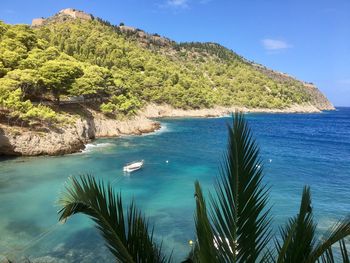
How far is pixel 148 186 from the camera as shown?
26.3m

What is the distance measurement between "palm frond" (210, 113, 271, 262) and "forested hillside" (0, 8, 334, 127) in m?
34.0

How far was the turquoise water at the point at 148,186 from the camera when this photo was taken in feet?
52.2

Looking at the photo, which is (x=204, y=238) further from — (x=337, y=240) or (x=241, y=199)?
(x=337, y=240)

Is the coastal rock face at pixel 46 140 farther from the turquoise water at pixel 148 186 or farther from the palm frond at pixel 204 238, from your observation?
the palm frond at pixel 204 238

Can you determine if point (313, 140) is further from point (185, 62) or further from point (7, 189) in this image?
point (185, 62)

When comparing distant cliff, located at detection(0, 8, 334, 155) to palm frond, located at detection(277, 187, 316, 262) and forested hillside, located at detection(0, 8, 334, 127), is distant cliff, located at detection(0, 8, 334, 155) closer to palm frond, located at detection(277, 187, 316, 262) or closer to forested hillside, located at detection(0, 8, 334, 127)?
forested hillside, located at detection(0, 8, 334, 127)

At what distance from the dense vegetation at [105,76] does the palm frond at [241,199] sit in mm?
34052

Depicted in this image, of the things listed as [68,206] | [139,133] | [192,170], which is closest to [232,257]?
[68,206]

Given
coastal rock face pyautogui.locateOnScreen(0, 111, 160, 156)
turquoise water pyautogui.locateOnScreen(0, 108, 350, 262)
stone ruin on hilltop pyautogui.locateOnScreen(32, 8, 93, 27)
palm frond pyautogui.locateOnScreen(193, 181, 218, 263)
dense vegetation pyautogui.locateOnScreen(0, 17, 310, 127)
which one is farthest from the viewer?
stone ruin on hilltop pyautogui.locateOnScreen(32, 8, 93, 27)

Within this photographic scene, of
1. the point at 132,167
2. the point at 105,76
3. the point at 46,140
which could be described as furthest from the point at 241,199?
the point at 105,76

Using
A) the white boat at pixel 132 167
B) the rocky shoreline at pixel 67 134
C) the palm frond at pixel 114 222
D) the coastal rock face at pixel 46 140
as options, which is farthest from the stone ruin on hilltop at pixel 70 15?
the palm frond at pixel 114 222

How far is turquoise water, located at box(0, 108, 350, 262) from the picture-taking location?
627 inches

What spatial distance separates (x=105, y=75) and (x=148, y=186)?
3454cm

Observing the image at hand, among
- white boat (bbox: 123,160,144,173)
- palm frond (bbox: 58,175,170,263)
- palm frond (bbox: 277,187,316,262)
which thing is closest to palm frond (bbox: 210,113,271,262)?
palm frond (bbox: 277,187,316,262)
